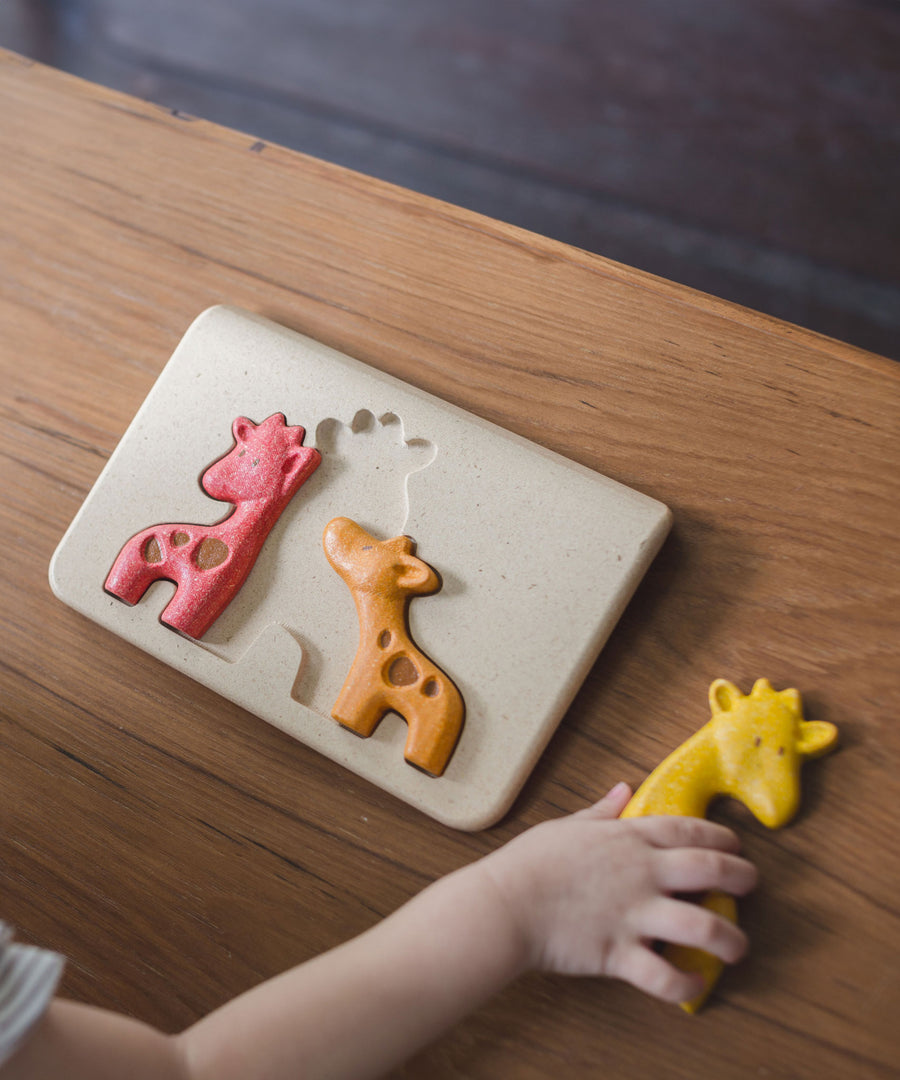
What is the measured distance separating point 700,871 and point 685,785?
38mm

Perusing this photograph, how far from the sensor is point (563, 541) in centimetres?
42

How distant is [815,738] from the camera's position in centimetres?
39

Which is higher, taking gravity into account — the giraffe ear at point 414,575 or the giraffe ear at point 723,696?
the giraffe ear at point 723,696

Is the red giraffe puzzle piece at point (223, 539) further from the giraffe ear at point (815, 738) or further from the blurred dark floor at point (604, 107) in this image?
the blurred dark floor at point (604, 107)

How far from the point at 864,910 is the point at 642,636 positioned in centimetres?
15

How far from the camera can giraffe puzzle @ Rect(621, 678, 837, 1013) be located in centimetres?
38

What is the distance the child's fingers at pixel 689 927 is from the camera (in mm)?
356

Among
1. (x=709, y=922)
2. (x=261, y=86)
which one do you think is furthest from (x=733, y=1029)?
(x=261, y=86)

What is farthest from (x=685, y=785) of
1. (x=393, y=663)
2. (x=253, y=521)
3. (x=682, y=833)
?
(x=253, y=521)

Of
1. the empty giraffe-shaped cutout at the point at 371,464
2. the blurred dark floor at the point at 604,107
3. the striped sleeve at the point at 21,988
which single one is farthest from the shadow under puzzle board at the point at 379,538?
the blurred dark floor at the point at 604,107

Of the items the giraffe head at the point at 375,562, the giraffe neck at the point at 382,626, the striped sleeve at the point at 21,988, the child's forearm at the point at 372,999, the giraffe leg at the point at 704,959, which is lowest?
the striped sleeve at the point at 21,988

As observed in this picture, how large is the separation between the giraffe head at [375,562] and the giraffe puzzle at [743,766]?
0.47ft

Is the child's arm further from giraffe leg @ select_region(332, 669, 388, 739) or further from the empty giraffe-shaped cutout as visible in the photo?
the empty giraffe-shaped cutout

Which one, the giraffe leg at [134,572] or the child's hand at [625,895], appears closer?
the child's hand at [625,895]
